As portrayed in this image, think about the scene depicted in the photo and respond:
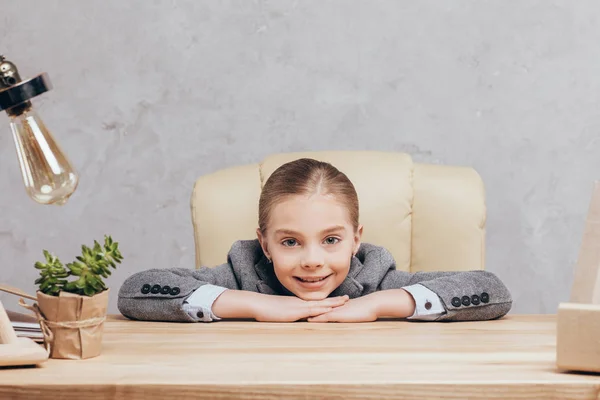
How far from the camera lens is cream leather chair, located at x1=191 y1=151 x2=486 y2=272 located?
2.16 m

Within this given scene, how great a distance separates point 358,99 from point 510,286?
850 millimetres

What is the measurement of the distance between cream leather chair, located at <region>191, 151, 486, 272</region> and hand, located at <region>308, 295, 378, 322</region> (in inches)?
18.9

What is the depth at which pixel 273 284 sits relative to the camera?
1956 mm

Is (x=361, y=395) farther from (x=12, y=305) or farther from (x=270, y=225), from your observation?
(x=12, y=305)

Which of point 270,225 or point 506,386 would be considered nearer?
point 506,386

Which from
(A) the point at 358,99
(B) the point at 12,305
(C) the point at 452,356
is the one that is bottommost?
(B) the point at 12,305

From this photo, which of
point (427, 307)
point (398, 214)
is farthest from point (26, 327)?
point (398, 214)

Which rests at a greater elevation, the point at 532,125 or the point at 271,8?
the point at 271,8

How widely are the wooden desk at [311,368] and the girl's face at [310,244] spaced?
0.30 meters

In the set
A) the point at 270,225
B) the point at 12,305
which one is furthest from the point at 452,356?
the point at 12,305

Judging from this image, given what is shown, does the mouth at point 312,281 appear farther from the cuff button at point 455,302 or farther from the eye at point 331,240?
the cuff button at point 455,302

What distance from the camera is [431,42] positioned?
2998mm

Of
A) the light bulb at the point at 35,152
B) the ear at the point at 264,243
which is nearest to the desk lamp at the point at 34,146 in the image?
the light bulb at the point at 35,152

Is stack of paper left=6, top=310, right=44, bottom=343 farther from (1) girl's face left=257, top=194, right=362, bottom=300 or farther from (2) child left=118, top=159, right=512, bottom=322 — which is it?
(1) girl's face left=257, top=194, right=362, bottom=300
